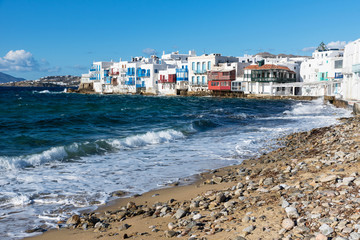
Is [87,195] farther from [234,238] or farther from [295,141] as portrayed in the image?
[295,141]

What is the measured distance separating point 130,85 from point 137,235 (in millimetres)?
83455

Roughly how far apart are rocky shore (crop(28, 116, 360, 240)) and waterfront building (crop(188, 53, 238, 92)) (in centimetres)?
6458

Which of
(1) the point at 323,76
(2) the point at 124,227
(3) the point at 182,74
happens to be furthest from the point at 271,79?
(2) the point at 124,227

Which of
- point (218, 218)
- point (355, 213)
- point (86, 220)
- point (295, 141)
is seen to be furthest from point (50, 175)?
point (295, 141)

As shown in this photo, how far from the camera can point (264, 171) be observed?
27.4ft

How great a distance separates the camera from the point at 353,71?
2931 cm

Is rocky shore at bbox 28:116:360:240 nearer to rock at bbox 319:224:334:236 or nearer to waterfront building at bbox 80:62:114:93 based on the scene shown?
rock at bbox 319:224:334:236

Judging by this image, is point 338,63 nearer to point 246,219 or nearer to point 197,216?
point 197,216

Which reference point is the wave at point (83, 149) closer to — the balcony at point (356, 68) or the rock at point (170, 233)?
the rock at point (170, 233)

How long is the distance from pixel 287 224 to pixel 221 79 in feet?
212

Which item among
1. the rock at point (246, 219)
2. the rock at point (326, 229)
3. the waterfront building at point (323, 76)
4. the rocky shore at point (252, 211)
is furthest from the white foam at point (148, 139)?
the waterfront building at point (323, 76)

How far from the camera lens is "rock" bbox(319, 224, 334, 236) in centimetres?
394

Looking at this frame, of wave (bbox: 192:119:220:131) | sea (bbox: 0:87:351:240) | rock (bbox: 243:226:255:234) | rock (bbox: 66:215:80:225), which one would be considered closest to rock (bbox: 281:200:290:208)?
rock (bbox: 243:226:255:234)

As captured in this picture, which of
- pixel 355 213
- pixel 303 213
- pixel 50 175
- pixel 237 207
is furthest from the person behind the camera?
pixel 50 175
